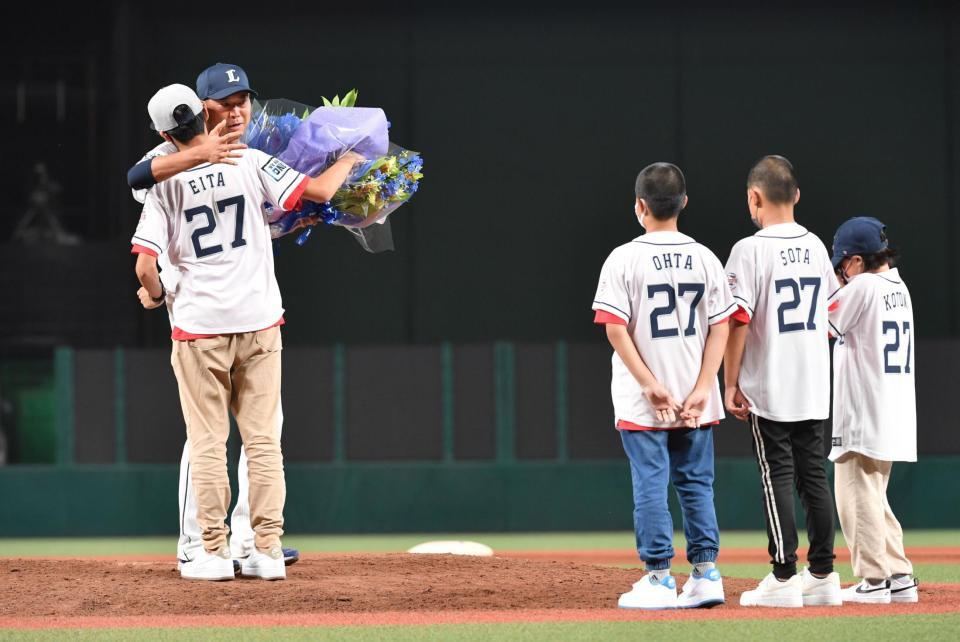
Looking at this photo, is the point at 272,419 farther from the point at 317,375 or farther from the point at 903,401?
the point at 317,375

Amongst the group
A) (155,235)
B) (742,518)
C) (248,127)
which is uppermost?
(248,127)

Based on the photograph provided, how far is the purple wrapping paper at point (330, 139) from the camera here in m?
6.46

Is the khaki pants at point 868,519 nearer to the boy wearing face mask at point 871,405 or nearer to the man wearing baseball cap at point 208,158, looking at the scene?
the boy wearing face mask at point 871,405

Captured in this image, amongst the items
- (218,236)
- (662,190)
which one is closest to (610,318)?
(662,190)

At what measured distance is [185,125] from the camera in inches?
233

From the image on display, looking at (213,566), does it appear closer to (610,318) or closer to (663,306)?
(610,318)

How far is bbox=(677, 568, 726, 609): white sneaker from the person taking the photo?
541 cm

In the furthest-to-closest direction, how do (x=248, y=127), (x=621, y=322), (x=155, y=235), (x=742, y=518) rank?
(x=742, y=518)
(x=248, y=127)
(x=155, y=235)
(x=621, y=322)

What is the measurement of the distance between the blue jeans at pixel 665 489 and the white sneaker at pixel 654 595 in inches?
2.2

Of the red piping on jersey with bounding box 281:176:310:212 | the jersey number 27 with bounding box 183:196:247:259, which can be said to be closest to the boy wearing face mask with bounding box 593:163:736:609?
the red piping on jersey with bounding box 281:176:310:212

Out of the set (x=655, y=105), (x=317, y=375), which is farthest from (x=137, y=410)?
(x=655, y=105)

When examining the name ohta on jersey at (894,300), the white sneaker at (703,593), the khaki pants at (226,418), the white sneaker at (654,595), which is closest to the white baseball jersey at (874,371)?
the name ohta on jersey at (894,300)

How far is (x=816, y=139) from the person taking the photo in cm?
1620

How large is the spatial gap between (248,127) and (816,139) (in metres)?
10.9
